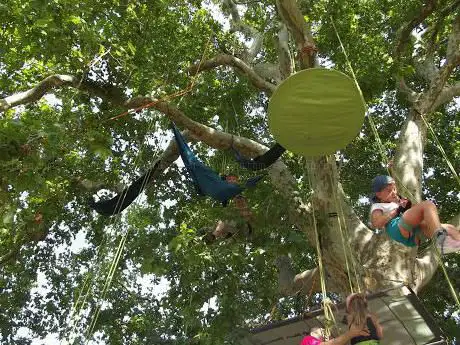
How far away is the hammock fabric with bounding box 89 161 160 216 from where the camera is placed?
4.88 metres

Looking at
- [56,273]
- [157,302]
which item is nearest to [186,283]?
[157,302]

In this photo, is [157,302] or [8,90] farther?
[157,302]

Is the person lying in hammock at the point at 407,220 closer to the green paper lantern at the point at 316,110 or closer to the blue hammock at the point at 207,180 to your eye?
the green paper lantern at the point at 316,110

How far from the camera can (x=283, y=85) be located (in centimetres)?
291

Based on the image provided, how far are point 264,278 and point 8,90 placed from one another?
3.59 metres

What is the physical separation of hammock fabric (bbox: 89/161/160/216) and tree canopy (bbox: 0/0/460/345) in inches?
7.0

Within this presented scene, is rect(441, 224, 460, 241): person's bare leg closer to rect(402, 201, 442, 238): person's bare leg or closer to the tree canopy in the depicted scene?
rect(402, 201, 442, 238): person's bare leg

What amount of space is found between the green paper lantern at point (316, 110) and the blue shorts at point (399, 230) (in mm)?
643

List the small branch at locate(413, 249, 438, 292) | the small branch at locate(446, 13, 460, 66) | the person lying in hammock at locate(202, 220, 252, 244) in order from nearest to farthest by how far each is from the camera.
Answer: the small branch at locate(413, 249, 438, 292) < the person lying in hammock at locate(202, 220, 252, 244) < the small branch at locate(446, 13, 460, 66)

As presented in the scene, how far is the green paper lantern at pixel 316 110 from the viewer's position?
2.91 m

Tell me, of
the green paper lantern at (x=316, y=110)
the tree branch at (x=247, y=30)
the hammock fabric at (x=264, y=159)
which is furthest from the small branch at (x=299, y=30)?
the tree branch at (x=247, y=30)

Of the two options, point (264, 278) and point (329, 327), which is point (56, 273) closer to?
point (264, 278)

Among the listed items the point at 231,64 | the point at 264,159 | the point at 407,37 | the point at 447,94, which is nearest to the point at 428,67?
the point at 407,37

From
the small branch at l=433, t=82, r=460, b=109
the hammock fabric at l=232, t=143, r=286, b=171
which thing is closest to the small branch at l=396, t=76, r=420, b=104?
the small branch at l=433, t=82, r=460, b=109
